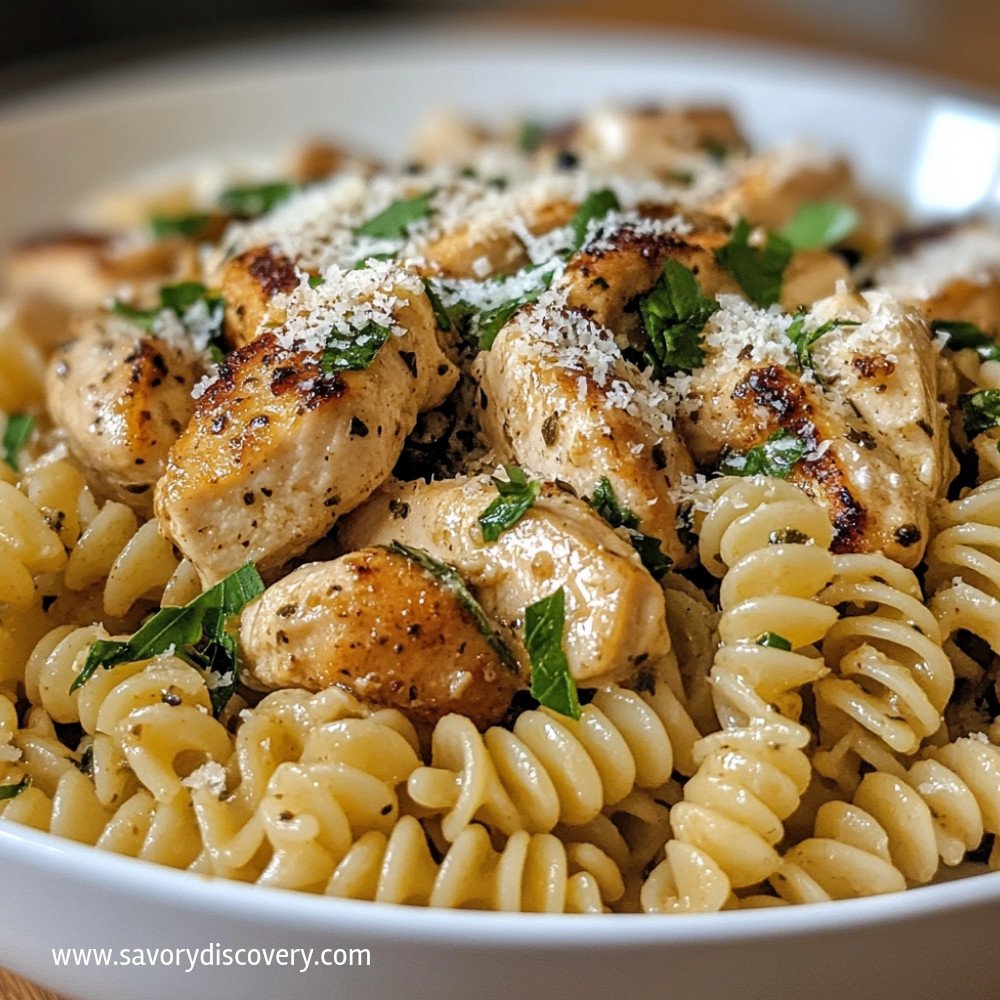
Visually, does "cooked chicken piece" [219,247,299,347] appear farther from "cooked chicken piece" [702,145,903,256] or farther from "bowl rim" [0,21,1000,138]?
"bowl rim" [0,21,1000,138]

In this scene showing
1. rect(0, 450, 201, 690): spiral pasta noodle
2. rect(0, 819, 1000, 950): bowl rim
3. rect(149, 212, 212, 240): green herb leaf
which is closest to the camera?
rect(0, 819, 1000, 950): bowl rim

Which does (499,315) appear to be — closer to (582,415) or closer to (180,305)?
(582,415)

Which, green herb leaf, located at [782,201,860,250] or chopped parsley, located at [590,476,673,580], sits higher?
green herb leaf, located at [782,201,860,250]

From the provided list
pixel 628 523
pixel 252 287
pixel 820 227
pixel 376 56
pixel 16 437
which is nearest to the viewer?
pixel 628 523

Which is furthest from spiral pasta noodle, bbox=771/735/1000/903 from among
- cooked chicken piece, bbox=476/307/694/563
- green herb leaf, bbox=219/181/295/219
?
green herb leaf, bbox=219/181/295/219

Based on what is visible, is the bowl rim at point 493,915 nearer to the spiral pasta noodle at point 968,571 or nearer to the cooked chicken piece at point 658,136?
the spiral pasta noodle at point 968,571

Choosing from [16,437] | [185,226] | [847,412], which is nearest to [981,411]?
[847,412]
